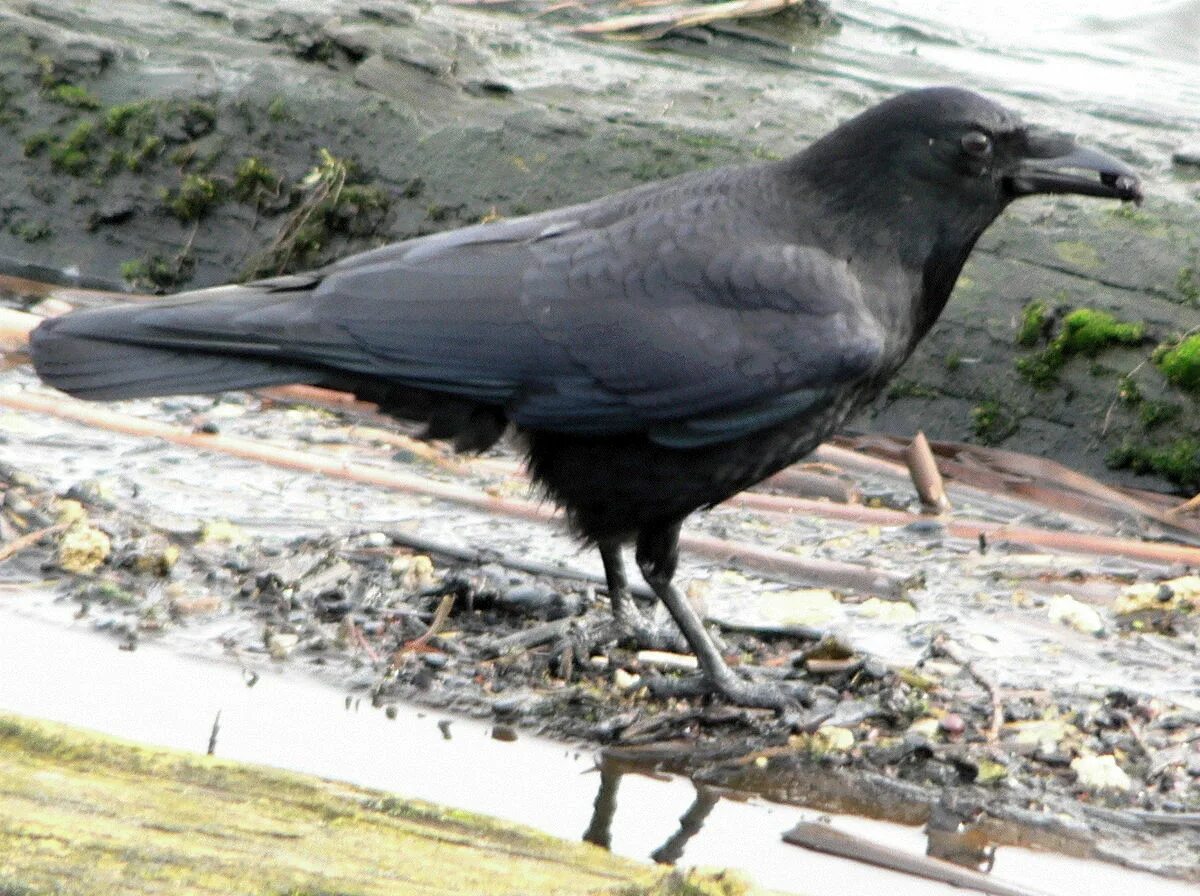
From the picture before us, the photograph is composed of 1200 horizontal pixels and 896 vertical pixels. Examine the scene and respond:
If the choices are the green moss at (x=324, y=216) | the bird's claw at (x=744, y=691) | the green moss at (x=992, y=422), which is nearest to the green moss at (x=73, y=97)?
the green moss at (x=324, y=216)

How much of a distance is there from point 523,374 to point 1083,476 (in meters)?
2.22

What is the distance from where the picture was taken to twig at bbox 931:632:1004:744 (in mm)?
4155

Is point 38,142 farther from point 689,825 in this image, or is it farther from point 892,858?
point 892,858

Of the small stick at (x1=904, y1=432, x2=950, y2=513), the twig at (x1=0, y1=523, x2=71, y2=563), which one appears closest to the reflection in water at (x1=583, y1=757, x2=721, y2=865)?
the twig at (x1=0, y1=523, x2=71, y2=563)

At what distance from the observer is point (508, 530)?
17.4 ft

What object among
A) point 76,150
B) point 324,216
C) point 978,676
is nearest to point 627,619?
point 978,676

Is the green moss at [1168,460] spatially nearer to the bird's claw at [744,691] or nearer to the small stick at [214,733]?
the bird's claw at [744,691]

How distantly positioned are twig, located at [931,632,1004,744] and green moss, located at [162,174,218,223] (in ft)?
10.9

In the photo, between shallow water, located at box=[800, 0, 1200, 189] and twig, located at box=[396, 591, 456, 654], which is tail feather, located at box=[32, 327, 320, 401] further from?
shallow water, located at box=[800, 0, 1200, 189]

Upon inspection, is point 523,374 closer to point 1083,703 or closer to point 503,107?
point 1083,703

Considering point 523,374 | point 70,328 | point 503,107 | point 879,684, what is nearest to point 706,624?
point 879,684

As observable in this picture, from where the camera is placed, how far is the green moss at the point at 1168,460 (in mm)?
5695

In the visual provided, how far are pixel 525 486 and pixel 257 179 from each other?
5.75ft

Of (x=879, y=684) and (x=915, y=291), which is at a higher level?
(x=915, y=291)
